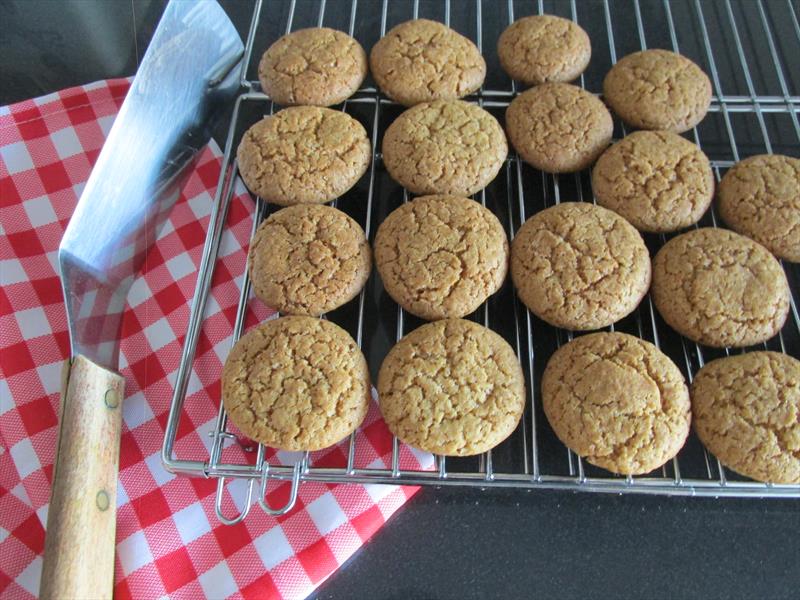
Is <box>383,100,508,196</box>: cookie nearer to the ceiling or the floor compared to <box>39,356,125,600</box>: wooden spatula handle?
nearer to the ceiling

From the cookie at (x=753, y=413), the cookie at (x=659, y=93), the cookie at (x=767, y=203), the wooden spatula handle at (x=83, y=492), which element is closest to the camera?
the wooden spatula handle at (x=83, y=492)

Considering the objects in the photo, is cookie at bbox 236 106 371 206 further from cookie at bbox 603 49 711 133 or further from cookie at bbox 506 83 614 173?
cookie at bbox 603 49 711 133

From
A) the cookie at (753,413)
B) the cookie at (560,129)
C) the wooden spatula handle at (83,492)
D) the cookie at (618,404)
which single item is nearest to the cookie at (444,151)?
the cookie at (560,129)

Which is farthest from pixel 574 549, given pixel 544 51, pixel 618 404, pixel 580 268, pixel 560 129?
pixel 544 51

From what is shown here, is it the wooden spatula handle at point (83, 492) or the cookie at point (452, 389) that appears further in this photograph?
the cookie at point (452, 389)

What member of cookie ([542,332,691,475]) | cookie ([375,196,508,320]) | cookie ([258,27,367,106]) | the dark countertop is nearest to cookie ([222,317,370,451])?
cookie ([375,196,508,320])

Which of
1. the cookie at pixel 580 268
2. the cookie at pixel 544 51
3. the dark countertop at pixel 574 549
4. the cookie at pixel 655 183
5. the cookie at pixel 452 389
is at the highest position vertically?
the cookie at pixel 544 51

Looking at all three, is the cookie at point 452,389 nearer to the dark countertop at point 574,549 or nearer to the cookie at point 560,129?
the dark countertop at point 574,549
